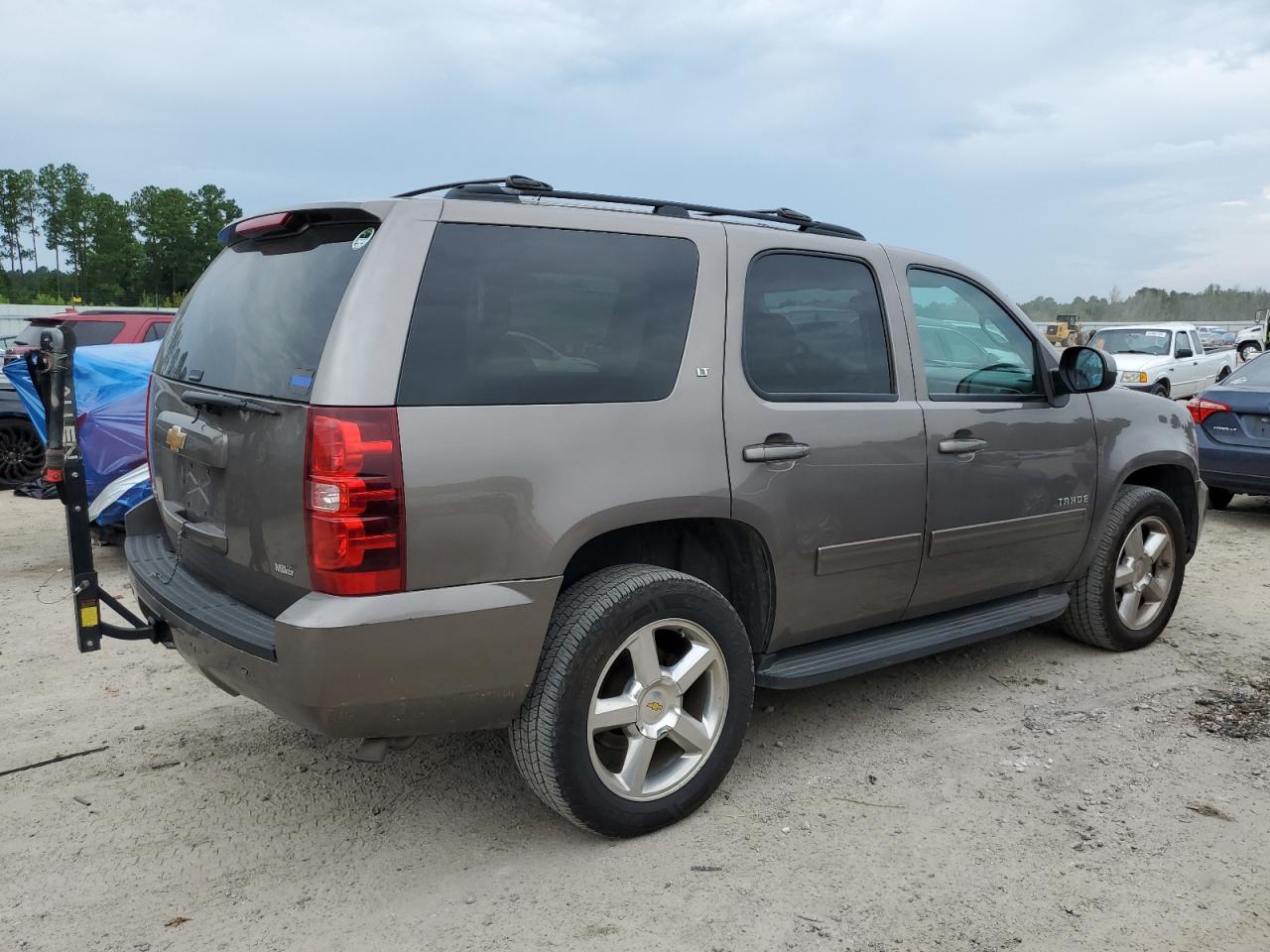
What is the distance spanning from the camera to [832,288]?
3734mm

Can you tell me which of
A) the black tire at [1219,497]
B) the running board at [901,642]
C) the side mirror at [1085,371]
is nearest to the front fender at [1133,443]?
the side mirror at [1085,371]

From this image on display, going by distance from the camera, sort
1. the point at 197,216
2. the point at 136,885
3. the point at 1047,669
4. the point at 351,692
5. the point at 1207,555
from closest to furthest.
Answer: the point at 351,692, the point at 136,885, the point at 1047,669, the point at 1207,555, the point at 197,216

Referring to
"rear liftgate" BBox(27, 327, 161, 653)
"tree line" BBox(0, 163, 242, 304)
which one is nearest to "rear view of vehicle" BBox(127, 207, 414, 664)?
"rear liftgate" BBox(27, 327, 161, 653)

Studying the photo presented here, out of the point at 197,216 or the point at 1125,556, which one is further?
the point at 197,216

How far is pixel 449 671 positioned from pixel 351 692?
0.84ft

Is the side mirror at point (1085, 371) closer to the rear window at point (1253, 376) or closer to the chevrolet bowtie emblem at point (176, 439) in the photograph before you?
the chevrolet bowtie emblem at point (176, 439)

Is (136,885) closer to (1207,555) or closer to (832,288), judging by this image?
(832,288)

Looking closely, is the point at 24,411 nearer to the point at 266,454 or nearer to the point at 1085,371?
the point at 266,454

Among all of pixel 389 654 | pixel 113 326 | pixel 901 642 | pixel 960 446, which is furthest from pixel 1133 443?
pixel 113 326

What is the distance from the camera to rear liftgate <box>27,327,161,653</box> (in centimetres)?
321

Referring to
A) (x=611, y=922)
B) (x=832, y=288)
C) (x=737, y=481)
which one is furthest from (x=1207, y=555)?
(x=611, y=922)

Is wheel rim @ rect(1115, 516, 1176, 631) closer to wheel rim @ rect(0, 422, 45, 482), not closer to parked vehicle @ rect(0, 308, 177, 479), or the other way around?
parked vehicle @ rect(0, 308, 177, 479)

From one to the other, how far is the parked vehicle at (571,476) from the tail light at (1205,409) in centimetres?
520

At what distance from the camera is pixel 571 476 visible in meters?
2.85
